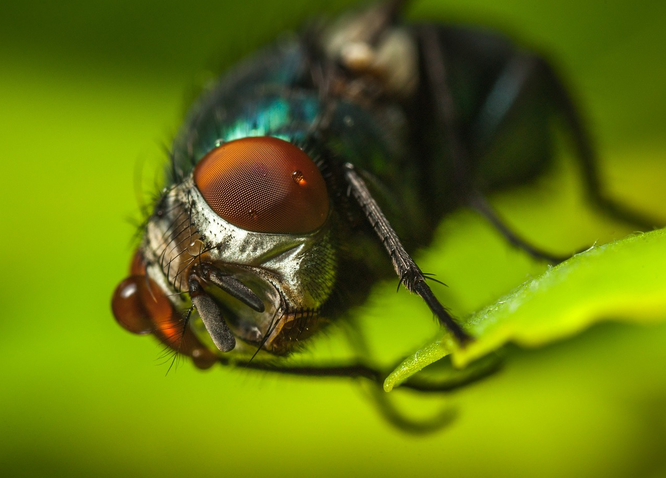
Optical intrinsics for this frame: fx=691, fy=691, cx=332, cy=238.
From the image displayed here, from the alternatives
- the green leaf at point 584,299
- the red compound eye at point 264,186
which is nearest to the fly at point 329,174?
the red compound eye at point 264,186

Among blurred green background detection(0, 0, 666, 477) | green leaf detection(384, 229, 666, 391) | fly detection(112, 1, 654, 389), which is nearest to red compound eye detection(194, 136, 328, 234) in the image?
fly detection(112, 1, 654, 389)

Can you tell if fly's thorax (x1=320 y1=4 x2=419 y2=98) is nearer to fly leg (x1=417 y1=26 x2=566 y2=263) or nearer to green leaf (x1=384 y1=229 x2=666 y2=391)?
fly leg (x1=417 y1=26 x2=566 y2=263)

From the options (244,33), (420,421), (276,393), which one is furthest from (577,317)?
(244,33)

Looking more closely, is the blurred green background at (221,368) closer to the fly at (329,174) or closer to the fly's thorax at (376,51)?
the fly at (329,174)

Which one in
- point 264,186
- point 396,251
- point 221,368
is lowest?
point 221,368

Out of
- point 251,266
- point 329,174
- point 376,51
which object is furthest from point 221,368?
point 376,51

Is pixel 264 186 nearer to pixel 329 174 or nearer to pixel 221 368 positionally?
pixel 329 174
